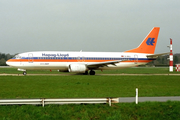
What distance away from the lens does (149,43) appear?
4528cm

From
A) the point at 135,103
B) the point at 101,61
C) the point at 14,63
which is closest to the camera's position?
the point at 135,103

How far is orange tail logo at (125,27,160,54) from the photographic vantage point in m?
44.9

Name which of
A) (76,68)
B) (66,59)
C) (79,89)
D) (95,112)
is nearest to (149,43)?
(76,68)

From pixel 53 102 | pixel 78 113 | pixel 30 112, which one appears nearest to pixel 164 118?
pixel 78 113

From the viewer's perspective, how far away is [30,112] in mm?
12391

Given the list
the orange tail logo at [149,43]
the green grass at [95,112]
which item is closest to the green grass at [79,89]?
the green grass at [95,112]

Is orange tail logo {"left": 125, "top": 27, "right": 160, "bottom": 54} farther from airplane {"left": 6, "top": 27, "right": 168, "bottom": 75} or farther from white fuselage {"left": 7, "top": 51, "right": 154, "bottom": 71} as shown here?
white fuselage {"left": 7, "top": 51, "right": 154, "bottom": 71}

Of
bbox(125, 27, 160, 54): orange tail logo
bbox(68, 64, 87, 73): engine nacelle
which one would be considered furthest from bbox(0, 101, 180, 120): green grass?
bbox(125, 27, 160, 54): orange tail logo

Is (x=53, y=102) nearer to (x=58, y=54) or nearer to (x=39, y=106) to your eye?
(x=39, y=106)

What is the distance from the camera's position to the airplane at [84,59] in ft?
127

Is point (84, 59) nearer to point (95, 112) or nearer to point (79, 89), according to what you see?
point (79, 89)

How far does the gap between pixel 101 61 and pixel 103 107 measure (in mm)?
28970

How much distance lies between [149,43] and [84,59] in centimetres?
1264

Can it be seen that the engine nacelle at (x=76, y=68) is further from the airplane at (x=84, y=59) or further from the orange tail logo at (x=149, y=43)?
the orange tail logo at (x=149, y=43)
